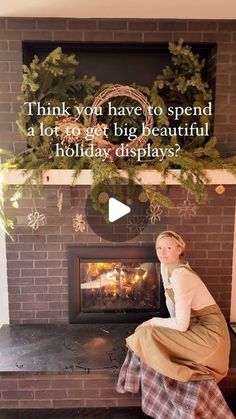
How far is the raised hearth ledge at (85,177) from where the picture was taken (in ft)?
7.14

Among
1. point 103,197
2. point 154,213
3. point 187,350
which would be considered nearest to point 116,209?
point 103,197

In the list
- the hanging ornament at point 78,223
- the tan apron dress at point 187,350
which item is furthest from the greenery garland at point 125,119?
the tan apron dress at point 187,350

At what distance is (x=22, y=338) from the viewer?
7.84ft

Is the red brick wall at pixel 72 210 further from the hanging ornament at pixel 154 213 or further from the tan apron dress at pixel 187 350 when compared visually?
the tan apron dress at pixel 187 350

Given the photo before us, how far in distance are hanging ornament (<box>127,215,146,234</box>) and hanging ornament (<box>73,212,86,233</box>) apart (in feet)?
1.12

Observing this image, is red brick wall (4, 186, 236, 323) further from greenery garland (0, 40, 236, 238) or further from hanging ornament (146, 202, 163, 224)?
greenery garland (0, 40, 236, 238)

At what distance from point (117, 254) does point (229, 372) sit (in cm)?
107

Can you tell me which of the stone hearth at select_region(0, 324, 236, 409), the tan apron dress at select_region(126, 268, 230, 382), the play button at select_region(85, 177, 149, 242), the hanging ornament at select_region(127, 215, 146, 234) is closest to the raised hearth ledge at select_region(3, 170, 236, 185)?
the play button at select_region(85, 177, 149, 242)

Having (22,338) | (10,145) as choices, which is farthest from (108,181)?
(22,338)

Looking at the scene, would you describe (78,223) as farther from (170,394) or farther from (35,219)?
(170,394)

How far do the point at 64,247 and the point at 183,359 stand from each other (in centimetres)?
114

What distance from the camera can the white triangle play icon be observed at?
2393mm

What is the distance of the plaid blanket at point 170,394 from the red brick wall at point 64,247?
78 cm

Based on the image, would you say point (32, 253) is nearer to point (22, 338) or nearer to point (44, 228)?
point (44, 228)
